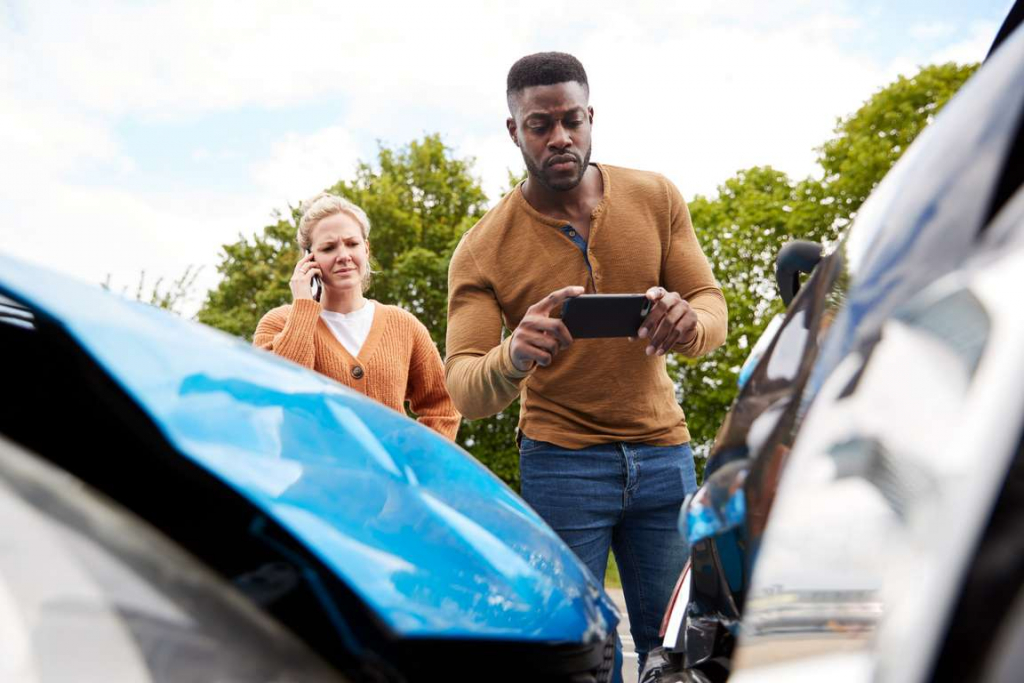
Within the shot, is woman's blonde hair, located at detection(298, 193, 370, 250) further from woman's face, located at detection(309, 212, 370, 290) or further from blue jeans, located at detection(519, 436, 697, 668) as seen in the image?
blue jeans, located at detection(519, 436, 697, 668)

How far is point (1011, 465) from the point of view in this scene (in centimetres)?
52

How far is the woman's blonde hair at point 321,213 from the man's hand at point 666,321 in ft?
6.78

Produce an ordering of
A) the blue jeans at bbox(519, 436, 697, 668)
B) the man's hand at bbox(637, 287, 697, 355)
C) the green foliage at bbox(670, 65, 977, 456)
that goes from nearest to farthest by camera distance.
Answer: the man's hand at bbox(637, 287, 697, 355) < the blue jeans at bbox(519, 436, 697, 668) < the green foliage at bbox(670, 65, 977, 456)

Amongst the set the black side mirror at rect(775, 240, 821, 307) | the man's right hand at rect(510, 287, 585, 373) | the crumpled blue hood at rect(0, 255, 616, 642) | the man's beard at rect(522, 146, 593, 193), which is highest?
the man's beard at rect(522, 146, 593, 193)

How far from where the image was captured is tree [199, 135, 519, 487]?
20531mm

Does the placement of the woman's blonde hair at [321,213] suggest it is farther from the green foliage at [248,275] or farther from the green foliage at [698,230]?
the green foliage at [248,275]

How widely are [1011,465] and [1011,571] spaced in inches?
2.5

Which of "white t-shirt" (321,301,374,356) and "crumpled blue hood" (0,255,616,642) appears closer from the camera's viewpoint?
"crumpled blue hood" (0,255,616,642)

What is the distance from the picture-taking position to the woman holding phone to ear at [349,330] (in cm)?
368

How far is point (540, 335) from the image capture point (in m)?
2.23

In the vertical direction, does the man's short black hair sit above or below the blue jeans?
above

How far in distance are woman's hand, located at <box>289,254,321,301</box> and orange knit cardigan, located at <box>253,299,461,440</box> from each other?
0.04m

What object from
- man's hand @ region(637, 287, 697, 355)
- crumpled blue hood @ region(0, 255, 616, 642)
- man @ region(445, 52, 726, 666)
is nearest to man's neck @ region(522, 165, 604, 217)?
man @ region(445, 52, 726, 666)

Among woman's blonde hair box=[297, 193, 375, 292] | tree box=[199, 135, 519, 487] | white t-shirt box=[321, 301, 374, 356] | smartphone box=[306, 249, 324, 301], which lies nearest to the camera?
white t-shirt box=[321, 301, 374, 356]
